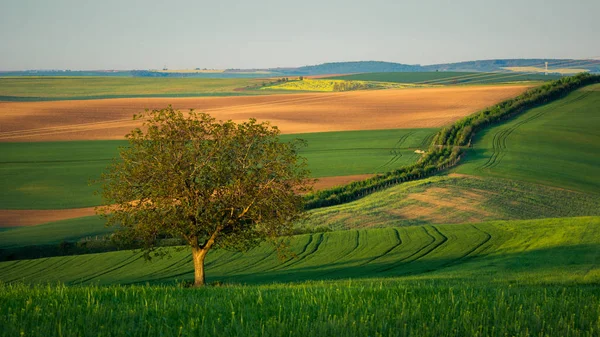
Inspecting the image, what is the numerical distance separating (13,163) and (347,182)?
35807mm

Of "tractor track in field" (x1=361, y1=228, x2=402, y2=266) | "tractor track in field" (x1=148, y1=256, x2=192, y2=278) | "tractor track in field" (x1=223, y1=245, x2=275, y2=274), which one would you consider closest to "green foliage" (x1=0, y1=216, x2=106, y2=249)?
"tractor track in field" (x1=148, y1=256, x2=192, y2=278)

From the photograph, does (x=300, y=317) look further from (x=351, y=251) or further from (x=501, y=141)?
(x=501, y=141)

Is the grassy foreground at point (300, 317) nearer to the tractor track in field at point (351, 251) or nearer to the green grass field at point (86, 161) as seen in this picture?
the tractor track in field at point (351, 251)

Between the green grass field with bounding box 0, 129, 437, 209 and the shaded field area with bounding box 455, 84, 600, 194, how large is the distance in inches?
299

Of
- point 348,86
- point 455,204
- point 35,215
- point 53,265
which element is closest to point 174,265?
point 53,265

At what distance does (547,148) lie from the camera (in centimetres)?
7200

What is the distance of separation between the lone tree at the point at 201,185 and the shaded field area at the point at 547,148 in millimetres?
38574

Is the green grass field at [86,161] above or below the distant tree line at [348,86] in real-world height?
below

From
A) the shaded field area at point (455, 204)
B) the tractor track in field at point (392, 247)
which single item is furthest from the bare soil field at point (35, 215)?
the tractor track in field at point (392, 247)

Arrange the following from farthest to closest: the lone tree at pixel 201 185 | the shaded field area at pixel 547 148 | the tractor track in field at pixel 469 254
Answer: the shaded field area at pixel 547 148
the tractor track in field at pixel 469 254
the lone tree at pixel 201 185

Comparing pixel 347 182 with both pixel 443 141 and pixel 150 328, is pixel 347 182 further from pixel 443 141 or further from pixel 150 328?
pixel 150 328

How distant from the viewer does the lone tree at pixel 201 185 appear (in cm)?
2219

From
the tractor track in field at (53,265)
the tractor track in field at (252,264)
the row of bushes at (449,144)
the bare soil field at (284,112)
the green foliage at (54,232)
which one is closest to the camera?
the tractor track in field at (252,264)

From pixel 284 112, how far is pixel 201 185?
286 ft
